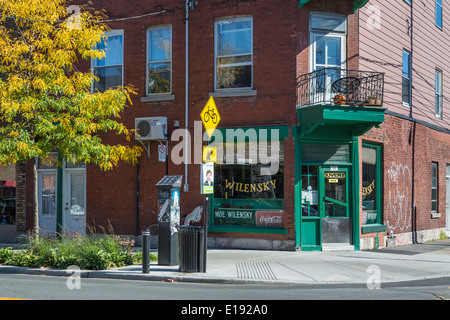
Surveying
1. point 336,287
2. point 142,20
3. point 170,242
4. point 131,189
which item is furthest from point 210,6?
point 336,287

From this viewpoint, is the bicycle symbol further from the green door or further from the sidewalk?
the green door

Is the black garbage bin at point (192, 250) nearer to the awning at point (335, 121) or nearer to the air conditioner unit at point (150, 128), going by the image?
the awning at point (335, 121)

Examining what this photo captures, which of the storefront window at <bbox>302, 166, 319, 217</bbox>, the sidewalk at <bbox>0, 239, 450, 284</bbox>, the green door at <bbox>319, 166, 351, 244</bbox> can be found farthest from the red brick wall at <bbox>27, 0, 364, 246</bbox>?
the sidewalk at <bbox>0, 239, 450, 284</bbox>

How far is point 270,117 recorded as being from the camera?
1508cm

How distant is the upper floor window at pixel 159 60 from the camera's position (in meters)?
16.5

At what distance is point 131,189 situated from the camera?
1681 centimetres

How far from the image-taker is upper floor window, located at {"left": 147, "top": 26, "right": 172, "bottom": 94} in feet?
54.2

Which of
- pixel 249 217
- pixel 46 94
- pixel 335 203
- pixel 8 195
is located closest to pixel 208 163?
pixel 249 217

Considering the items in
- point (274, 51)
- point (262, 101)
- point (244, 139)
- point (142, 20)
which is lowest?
point (244, 139)

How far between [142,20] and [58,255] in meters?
7.93

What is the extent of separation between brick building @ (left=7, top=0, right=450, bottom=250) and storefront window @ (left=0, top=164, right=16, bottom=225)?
0.86 meters

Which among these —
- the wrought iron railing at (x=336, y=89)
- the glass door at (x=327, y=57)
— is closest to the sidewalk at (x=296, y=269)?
the wrought iron railing at (x=336, y=89)

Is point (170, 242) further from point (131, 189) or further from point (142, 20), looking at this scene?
point (142, 20)
